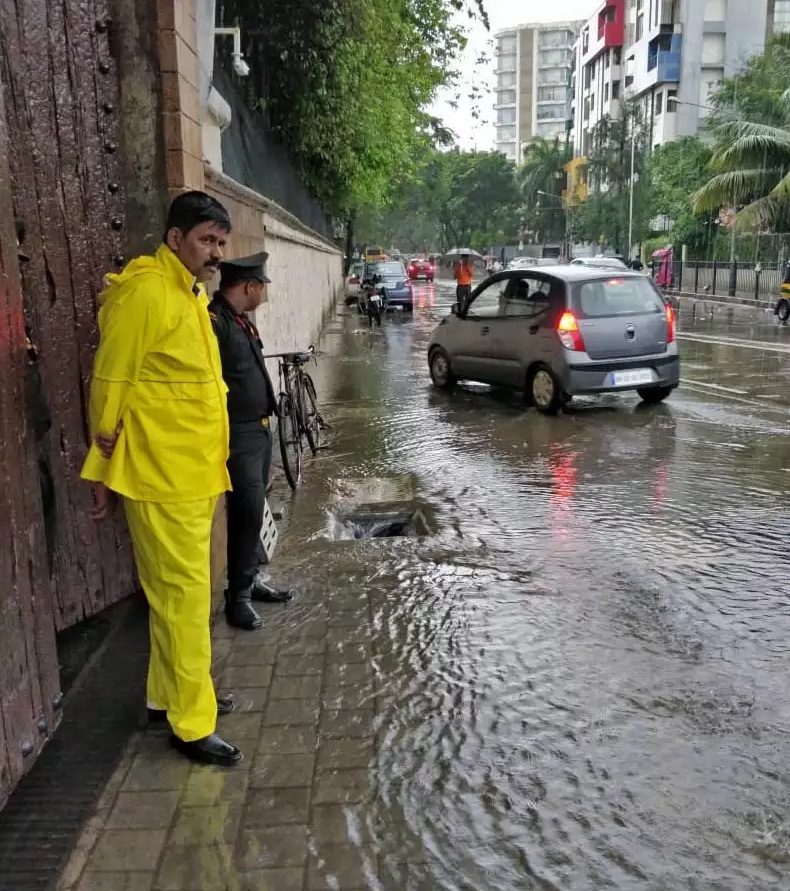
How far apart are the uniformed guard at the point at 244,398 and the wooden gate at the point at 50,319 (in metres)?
0.61

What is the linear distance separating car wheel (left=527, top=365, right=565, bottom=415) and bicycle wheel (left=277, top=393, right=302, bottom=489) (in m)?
3.46

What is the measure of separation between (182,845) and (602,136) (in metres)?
55.4

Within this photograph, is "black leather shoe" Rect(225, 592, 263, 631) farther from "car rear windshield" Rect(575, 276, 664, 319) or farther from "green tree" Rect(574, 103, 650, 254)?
"green tree" Rect(574, 103, 650, 254)

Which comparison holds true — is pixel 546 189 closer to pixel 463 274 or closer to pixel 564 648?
pixel 463 274

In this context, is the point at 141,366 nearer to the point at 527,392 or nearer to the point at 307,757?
the point at 307,757

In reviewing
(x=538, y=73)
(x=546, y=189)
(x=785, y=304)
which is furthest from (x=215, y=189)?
(x=538, y=73)

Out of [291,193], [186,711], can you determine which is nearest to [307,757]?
[186,711]

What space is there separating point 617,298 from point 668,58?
55552 mm

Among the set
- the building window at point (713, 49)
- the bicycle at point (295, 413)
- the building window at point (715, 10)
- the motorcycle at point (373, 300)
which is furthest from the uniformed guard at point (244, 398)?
the building window at point (715, 10)

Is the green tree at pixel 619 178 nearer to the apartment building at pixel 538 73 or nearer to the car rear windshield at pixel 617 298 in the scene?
the car rear windshield at pixel 617 298

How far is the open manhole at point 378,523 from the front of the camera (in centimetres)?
639

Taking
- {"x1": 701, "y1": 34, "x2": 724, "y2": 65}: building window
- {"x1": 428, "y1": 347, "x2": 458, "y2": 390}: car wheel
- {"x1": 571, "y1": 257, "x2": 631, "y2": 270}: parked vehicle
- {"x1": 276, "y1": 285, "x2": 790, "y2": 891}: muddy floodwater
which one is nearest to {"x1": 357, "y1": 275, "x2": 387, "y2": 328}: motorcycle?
{"x1": 571, "y1": 257, "x2": 631, "y2": 270}: parked vehicle

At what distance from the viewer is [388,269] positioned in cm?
3072

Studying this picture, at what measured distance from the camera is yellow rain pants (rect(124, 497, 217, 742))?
319cm
